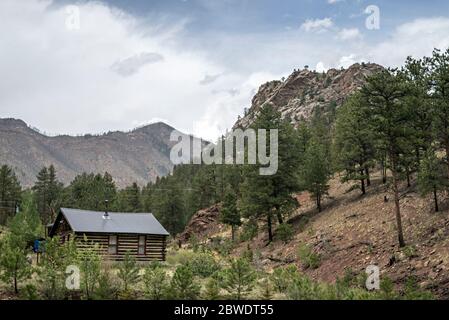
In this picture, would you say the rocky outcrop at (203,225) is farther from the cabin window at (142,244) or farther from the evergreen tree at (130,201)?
the cabin window at (142,244)

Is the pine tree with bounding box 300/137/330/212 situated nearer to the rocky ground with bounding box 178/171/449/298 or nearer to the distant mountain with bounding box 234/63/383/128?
the rocky ground with bounding box 178/171/449/298

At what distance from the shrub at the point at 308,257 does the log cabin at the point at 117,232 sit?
34.9ft

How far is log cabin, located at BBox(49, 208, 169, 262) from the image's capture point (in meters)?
35.4

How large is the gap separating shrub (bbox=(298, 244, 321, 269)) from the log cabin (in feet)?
34.9

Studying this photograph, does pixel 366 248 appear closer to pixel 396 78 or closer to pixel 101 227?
pixel 396 78

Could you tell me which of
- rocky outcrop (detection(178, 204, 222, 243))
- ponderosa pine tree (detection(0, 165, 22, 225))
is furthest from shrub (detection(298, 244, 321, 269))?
ponderosa pine tree (detection(0, 165, 22, 225))

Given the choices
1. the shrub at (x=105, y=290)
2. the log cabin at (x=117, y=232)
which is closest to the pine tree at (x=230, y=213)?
the log cabin at (x=117, y=232)

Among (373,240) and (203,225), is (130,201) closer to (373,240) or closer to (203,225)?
(203,225)

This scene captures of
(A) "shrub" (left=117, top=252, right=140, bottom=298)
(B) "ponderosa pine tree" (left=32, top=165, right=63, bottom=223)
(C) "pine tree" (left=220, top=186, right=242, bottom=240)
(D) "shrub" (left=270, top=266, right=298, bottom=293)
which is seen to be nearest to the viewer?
(A) "shrub" (left=117, top=252, right=140, bottom=298)

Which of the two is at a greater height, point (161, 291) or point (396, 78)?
point (396, 78)
